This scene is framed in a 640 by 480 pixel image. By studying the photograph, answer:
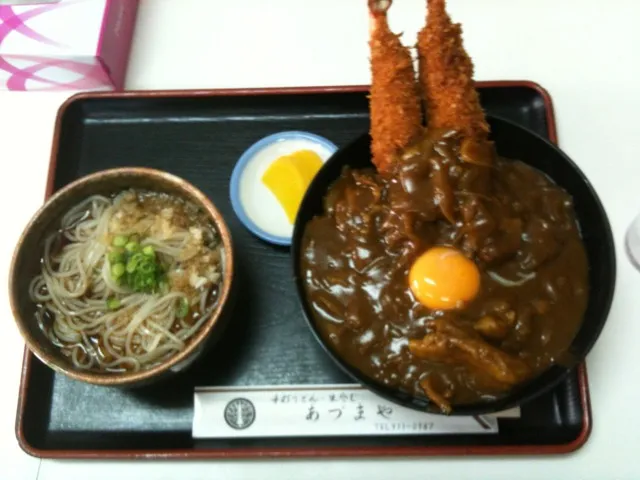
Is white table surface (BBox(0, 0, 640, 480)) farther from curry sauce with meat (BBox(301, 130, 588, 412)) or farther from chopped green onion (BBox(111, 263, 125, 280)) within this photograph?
chopped green onion (BBox(111, 263, 125, 280))

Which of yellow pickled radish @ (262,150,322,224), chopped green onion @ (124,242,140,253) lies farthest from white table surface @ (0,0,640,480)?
chopped green onion @ (124,242,140,253)

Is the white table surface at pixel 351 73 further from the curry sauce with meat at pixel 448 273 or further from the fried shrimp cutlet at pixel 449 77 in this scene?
the fried shrimp cutlet at pixel 449 77

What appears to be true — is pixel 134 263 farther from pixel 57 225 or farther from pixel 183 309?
pixel 57 225

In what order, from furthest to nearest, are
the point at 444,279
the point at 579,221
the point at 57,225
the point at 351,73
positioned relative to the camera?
1. the point at 351,73
2. the point at 57,225
3. the point at 579,221
4. the point at 444,279

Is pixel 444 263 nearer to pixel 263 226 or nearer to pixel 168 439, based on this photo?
pixel 263 226

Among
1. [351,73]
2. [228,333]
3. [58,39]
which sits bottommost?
[228,333]

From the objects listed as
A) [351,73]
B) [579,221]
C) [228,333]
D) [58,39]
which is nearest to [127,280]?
[228,333]

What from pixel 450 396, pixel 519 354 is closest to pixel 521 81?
pixel 519 354
